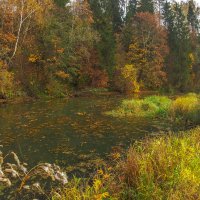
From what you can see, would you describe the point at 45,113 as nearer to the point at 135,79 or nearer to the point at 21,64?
the point at 21,64

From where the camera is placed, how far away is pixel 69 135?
15453mm

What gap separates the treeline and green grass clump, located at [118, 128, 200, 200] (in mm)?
25511

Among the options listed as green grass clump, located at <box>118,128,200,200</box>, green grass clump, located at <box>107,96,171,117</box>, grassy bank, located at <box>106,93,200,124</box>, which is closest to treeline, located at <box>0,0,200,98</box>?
green grass clump, located at <box>107,96,171,117</box>

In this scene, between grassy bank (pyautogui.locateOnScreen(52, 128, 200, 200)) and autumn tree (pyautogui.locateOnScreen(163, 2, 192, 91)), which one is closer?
grassy bank (pyautogui.locateOnScreen(52, 128, 200, 200))

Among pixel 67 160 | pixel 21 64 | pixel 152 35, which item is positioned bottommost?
pixel 67 160

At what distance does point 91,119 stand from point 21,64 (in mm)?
19565

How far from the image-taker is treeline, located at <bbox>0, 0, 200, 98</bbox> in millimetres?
35812

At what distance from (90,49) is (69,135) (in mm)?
32429

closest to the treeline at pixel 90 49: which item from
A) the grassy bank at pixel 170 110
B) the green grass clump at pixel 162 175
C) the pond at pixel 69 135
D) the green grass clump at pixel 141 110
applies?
the pond at pixel 69 135

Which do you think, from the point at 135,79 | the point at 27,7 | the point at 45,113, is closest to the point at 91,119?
the point at 45,113

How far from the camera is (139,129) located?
655 inches

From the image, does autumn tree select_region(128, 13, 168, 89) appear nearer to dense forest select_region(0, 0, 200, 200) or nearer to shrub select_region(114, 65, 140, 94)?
dense forest select_region(0, 0, 200, 200)

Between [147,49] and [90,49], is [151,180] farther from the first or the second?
[147,49]

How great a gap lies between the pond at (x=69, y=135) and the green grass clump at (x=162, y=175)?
2.86 metres
